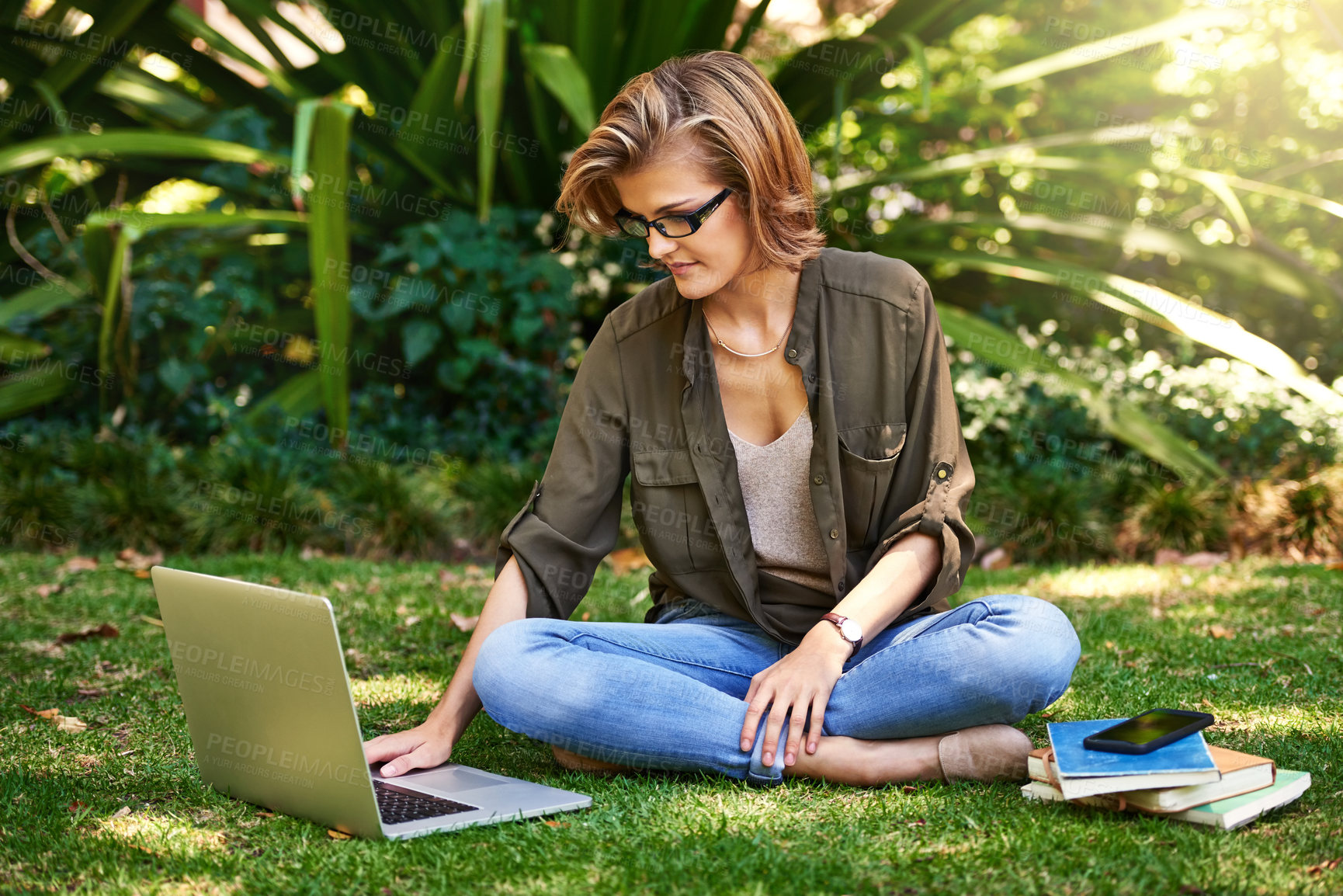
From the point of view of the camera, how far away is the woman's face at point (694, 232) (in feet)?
6.65

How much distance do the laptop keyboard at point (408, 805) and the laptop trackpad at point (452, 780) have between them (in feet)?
0.14

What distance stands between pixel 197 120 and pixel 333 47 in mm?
947

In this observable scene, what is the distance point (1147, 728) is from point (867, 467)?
65 centimetres

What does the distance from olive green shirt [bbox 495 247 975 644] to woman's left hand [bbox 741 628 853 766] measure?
23 cm

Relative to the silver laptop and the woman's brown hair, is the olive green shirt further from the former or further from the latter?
the silver laptop

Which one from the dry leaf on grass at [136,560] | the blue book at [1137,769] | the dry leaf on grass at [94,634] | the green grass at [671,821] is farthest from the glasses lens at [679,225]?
the dry leaf on grass at [136,560]

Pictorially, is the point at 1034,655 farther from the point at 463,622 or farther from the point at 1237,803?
the point at 463,622

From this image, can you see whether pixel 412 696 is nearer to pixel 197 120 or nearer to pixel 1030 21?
pixel 197 120

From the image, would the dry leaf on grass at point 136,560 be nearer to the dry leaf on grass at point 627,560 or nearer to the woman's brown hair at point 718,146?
the dry leaf on grass at point 627,560

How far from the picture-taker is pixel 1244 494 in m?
4.59

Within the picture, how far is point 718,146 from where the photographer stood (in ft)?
6.68

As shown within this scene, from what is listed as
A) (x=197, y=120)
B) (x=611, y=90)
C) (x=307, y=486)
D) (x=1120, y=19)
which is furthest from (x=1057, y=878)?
(x=1120, y=19)

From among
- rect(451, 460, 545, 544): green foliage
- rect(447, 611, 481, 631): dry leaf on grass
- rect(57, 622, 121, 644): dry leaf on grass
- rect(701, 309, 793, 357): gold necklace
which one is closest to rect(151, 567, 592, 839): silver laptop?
rect(701, 309, 793, 357): gold necklace

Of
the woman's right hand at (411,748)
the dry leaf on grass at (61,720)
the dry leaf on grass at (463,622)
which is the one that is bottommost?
the dry leaf on grass at (463,622)
